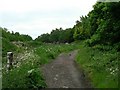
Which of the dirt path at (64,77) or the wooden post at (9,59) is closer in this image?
the dirt path at (64,77)

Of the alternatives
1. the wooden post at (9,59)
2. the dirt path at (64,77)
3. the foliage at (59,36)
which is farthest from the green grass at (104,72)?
the foliage at (59,36)

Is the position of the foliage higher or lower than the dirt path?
→ higher

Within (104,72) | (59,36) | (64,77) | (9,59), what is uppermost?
(59,36)

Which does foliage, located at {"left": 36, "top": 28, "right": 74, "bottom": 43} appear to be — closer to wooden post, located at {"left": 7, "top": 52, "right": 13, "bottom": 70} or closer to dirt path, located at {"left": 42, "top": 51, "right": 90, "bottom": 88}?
dirt path, located at {"left": 42, "top": 51, "right": 90, "bottom": 88}

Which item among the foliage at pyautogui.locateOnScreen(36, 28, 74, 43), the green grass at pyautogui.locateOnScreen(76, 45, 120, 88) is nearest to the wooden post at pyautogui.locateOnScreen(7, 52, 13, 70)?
the green grass at pyautogui.locateOnScreen(76, 45, 120, 88)

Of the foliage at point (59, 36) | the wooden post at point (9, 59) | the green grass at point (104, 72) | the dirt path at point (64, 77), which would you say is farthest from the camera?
the foliage at point (59, 36)

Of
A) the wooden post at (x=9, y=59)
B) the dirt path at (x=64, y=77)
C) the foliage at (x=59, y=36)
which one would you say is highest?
the foliage at (x=59, y=36)

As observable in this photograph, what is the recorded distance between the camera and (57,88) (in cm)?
1902

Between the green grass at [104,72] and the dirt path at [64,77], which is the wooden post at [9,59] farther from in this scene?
the green grass at [104,72]

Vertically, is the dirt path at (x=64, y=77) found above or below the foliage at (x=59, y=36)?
below

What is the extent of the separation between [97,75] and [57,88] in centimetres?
276

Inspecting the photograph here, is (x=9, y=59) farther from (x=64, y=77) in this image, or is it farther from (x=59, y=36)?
(x=59, y=36)

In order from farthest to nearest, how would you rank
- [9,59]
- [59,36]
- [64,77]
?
[59,36] < [64,77] < [9,59]

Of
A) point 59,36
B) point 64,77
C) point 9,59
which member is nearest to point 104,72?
point 64,77
